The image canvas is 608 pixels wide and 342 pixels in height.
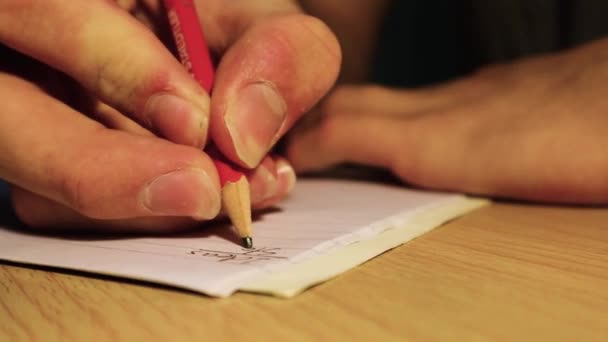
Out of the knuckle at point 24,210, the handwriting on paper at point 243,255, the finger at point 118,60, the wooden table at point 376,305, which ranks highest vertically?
the finger at point 118,60

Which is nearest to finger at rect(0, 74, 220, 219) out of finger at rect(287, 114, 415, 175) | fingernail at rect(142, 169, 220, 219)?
fingernail at rect(142, 169, 220, 219)

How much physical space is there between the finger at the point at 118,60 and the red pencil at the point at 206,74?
2cm

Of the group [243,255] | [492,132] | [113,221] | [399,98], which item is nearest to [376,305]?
[243,255]

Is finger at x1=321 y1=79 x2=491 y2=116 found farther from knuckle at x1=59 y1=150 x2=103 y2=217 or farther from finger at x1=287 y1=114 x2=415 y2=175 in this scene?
knuckle at x1=59 y1=150 x2=103 y2=217

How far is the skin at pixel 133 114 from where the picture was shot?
1.12 feet

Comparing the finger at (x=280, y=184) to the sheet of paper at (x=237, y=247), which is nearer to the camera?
the sheet of paper at (x=237, y=247)

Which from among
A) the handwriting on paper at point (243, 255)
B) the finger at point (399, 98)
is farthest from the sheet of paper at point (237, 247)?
the finger at point (399, 98)

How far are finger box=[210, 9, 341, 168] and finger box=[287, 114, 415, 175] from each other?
0.47 feet

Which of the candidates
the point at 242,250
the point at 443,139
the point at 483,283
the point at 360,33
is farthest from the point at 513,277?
the point at 360,33

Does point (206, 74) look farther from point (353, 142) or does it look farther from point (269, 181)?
point (353, 142)

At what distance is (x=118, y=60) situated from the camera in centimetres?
36

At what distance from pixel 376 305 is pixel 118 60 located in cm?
20

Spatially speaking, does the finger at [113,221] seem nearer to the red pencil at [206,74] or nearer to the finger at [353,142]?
the red pencil at [206,74]

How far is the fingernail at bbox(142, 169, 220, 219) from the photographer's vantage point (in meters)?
0.33
